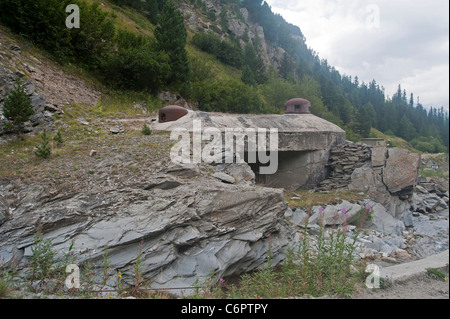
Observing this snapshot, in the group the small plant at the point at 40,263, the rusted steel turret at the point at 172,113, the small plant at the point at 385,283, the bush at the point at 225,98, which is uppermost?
the bush at the point at 225,98

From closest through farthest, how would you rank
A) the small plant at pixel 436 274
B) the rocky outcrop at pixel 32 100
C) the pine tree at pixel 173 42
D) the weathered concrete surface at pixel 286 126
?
1. the small plant at pixel 436 274
2. the rocky outcrop at pixel 32 100
3. the weathered concrete surface at pixel 286 126
4. the pine tree at pixel 173 42

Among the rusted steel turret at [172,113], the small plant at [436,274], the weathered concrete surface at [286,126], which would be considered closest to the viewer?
the small plant at [436,274]

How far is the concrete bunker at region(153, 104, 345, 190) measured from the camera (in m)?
10.6

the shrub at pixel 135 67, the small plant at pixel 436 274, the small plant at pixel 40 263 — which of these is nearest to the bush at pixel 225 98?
the shrub at pixel 135 67

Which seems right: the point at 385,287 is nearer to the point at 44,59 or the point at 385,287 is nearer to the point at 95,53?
the point at 44,59

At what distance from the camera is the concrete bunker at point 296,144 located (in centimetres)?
1060

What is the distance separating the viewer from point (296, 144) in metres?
11.0

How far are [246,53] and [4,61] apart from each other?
36908 millimetres

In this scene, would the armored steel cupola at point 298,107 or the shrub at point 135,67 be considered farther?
the shrub at point 135,67

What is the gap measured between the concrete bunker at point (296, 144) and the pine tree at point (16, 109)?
13.3 feet

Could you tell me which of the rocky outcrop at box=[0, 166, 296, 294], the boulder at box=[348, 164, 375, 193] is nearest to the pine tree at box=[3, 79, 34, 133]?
the rocky outcrop at box=[0, 166, 296, 294]

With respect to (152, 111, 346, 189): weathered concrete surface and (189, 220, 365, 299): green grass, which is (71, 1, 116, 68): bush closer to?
(152, 111, 346, 189): weathered concrete surface

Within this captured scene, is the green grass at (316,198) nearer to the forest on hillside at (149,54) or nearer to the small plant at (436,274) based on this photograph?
the small plant at (436,274)

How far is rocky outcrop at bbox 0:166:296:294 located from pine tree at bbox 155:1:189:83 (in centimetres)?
1479
